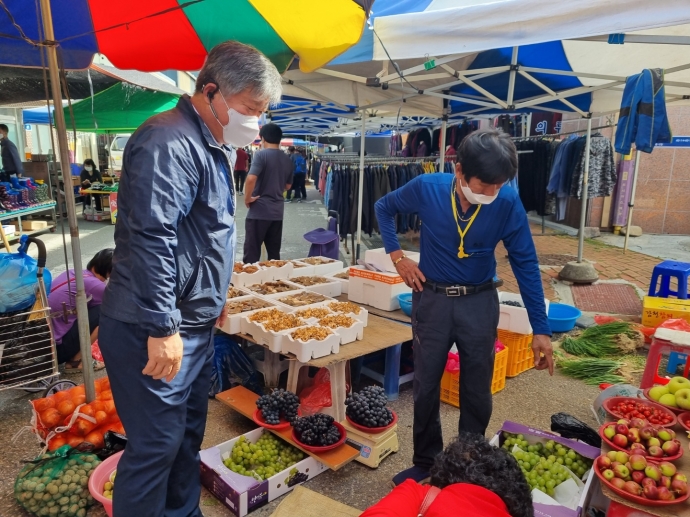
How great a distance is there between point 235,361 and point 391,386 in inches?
51.8

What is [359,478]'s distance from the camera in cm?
300

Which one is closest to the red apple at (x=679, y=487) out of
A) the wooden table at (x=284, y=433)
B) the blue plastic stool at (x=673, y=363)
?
the wooden table at (x=284, y=433)

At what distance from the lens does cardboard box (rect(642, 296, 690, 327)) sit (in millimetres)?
5102

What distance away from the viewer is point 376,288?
4.50 meters

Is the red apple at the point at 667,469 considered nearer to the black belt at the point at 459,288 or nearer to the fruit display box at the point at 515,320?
the black belt at the point at 459,288

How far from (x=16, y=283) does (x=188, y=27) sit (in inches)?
88.2

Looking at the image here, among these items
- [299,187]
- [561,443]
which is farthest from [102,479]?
[299,187]

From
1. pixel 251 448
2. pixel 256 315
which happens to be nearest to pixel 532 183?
pixel 256 315

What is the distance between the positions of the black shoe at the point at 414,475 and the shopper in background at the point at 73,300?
264 cm

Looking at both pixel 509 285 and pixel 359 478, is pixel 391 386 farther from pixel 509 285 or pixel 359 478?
pixel 509 285

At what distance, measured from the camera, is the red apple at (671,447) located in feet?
7.70

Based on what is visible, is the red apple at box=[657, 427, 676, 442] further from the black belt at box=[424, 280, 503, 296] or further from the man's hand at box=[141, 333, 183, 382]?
the man's hand at box=[141, 333, 183, 382]

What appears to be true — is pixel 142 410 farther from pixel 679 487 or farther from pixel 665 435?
pixel 665 435

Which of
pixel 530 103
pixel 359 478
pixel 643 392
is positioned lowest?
pixel 359 478
